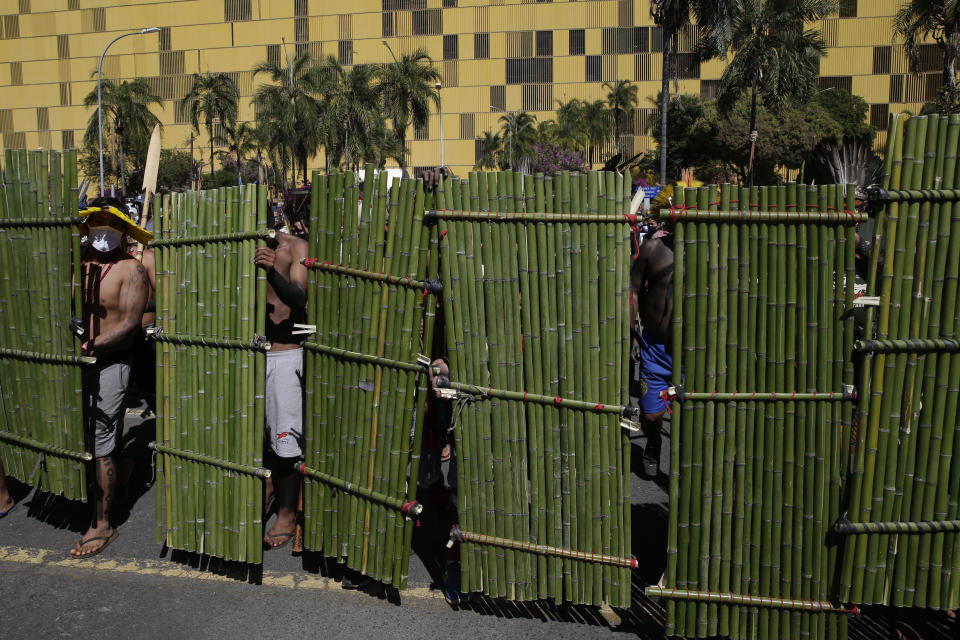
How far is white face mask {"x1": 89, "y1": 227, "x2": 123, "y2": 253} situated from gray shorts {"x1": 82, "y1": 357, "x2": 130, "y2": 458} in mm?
694

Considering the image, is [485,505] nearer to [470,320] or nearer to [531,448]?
[531,448]

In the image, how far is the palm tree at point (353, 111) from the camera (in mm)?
38062

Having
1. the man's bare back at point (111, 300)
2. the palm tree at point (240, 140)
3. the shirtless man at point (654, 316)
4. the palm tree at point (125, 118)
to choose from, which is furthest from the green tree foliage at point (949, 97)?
the palm tree at point (240, 140)

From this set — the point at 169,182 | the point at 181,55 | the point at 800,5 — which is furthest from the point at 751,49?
the point at 181,55

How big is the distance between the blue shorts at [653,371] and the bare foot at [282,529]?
99.6 inches

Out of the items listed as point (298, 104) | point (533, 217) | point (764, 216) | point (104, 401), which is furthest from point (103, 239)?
point (298, 104)

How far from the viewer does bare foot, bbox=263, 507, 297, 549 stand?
4637 mm

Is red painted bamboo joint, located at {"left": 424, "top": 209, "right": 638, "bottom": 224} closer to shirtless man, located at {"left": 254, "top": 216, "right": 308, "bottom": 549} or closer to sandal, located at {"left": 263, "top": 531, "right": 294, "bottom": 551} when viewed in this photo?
shirtless man, located at {"left": 254, "top": 216, "right": 308, "bottom": 549}

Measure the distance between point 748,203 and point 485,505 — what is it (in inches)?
72.0

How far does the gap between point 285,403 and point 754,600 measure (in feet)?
8.95

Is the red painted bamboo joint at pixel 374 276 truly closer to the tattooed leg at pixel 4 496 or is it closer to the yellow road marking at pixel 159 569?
the yellow road marking at pixel 159 569

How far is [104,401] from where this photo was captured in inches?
184

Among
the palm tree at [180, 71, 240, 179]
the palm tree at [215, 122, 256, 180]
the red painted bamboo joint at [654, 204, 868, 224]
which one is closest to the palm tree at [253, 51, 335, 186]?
the palm tree at [180, 71, 240, 179]

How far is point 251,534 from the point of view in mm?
4102
